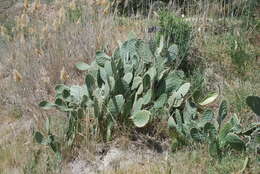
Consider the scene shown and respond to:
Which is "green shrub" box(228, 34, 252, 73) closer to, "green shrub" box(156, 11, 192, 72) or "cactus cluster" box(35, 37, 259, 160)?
"green shrub" box(156, 11, 192, 72)

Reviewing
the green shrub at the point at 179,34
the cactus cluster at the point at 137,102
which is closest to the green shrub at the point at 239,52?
the green shrub at the point at 179,34

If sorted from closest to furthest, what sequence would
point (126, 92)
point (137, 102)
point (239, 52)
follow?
point (137, 102) → point (126, 92) → point (239, 52)

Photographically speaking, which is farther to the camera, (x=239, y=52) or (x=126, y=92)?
(x=239, y=52)

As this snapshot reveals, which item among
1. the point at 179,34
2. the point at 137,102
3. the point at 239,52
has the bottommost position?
the point at 137,102

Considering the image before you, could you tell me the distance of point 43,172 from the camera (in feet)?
11.7

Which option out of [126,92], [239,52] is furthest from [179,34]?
[126,92]

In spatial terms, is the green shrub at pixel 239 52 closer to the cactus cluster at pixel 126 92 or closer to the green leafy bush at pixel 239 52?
the green leafy bush at pixel 239 52

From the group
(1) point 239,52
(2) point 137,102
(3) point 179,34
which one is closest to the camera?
(2) point 137,102

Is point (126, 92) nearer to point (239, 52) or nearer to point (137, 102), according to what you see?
point (137, 102)

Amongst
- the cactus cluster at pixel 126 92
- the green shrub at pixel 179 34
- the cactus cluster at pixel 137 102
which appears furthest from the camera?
the green shrub at pixel 179 34

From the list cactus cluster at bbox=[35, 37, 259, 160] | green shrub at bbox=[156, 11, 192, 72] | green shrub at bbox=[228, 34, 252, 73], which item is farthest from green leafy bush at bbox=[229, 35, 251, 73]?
cactus cluster at bbox=[35, 37, 259, 160]

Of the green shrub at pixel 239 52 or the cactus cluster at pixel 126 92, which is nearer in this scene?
the cactus cluster at pixel 126 92

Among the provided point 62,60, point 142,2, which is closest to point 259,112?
point 62,60

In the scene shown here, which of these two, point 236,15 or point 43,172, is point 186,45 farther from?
point 43,172
